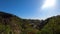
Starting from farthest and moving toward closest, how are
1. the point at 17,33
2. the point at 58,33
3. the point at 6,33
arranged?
the point at 17,33 < the point at 6,33 < the point at 58,33

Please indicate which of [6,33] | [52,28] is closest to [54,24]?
[52,28]

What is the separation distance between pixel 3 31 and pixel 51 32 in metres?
27.1

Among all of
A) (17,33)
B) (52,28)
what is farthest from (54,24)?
(17,33)

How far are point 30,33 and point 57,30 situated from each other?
3002 cm

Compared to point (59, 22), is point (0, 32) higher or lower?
lower

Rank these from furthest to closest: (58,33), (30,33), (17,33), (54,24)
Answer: (17,33) < (30,33) < (54,24) < (58,33)

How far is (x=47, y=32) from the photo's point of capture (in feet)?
165

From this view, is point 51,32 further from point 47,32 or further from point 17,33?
point 17,33

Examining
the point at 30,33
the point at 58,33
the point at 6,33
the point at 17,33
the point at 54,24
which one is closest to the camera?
the point at 58,33

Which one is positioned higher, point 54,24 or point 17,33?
point 54,24

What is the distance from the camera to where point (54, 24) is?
4909 centimetres

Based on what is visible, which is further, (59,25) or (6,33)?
(6,33)

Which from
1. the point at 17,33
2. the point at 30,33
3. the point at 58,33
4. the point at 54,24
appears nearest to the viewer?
the point at 58,33

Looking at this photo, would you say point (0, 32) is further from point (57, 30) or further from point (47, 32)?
point (57, 30)
